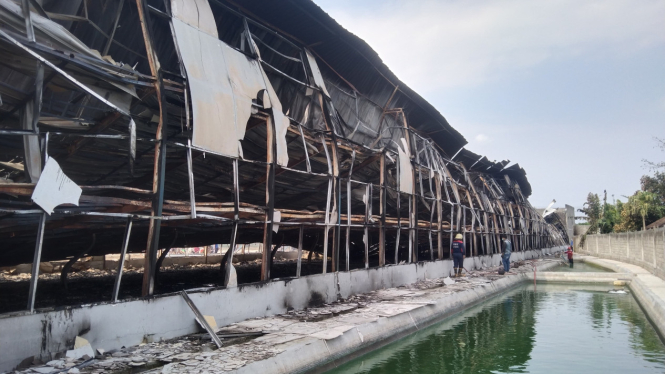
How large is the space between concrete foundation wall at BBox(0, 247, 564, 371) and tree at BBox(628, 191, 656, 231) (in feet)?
115

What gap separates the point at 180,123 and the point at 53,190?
362cm

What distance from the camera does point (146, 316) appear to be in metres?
7.20

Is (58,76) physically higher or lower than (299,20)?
lower

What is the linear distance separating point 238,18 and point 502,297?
13.1 metres

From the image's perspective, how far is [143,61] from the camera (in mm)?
9008

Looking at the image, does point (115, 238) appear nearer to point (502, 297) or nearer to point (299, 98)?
point (299, 98)

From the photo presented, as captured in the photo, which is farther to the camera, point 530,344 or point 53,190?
point 530,344

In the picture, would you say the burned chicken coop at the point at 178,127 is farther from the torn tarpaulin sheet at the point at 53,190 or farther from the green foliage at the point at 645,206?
the green foliage at the point at 645,206

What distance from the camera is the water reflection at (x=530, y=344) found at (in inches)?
327

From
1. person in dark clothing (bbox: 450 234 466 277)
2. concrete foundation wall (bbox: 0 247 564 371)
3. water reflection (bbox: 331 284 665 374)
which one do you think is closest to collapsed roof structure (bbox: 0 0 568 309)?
concrete foundation wall (bbox: 0 247 564 371)

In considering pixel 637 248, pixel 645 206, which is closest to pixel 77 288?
pixel 637 248

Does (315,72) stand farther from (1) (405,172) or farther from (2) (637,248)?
(2) (637,248)

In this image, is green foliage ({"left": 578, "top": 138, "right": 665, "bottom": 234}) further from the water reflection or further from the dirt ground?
the dirt ground

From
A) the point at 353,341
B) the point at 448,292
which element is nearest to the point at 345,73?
the point at 448,292
